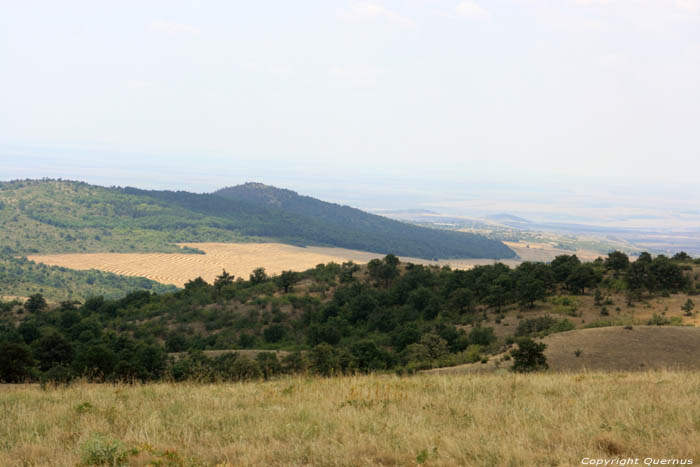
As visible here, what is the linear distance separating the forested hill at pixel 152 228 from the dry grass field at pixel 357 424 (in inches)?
5438

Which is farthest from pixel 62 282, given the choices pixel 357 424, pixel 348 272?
pixel 357 424

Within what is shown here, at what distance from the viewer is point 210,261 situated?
132250 millimetres

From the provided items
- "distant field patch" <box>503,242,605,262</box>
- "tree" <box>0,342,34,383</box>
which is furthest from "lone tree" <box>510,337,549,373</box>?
"distant field patch" <box>503,242,605,262</box>

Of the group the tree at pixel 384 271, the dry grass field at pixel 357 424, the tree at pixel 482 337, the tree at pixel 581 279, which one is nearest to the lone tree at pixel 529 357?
the dry grass field at pixel 357 424

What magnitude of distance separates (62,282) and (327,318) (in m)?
79.0

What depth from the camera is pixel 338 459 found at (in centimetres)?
582

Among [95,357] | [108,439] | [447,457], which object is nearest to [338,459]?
[447,457]

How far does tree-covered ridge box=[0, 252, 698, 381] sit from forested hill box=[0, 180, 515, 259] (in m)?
95.0

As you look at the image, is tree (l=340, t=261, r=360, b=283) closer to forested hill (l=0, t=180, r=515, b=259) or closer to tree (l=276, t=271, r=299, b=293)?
tree (l=276, t=271, r=299, b=293)

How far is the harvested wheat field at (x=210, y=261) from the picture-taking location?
380 ft

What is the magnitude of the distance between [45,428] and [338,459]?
4871mm

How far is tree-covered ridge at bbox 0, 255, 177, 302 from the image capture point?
9006 cm

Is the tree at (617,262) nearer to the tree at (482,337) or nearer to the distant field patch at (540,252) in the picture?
the tree at (482,337)

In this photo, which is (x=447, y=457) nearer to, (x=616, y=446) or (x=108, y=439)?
(x=616, y=446)
